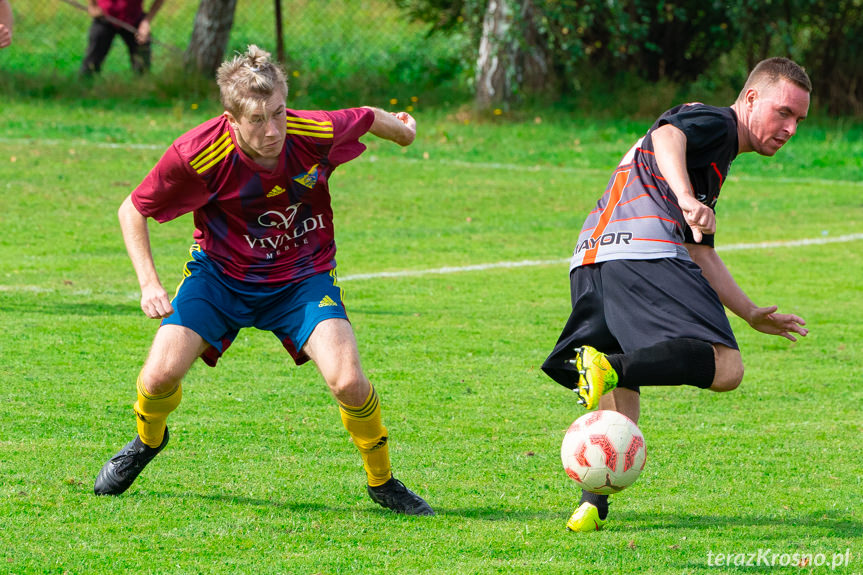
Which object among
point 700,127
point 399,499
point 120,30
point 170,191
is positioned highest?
point 700,127

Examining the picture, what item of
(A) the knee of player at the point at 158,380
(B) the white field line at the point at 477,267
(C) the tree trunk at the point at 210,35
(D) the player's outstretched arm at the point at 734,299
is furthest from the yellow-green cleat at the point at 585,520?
(C) the tree trunk at the point at 210,35

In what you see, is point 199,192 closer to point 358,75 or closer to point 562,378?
point 562,378

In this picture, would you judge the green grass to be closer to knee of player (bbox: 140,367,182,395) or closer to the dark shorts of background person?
the dark shorts of background person

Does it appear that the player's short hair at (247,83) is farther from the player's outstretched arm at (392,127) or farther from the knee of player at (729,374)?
the knee of player at (729,374)

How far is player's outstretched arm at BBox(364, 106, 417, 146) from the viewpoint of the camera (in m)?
4.90

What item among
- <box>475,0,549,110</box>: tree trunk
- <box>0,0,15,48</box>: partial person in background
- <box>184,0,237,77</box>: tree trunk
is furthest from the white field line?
<box>184,0,237,77</box>: tree trunk

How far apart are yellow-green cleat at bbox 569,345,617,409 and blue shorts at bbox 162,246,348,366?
0.97 meters

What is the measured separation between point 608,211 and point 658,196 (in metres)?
0.22

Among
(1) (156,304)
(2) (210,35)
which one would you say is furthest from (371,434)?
(2) (210,35)

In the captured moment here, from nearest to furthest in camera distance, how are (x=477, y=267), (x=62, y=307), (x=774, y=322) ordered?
(x=774, y=322)
(x=62, y=307)
(x=477, y=267)

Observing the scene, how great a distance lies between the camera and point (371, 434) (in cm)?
463

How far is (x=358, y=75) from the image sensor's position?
1942 cm

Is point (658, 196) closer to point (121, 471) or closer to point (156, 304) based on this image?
point (156, 304)

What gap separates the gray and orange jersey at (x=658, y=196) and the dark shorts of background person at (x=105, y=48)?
46.3 ft
